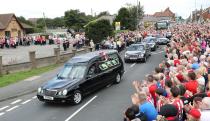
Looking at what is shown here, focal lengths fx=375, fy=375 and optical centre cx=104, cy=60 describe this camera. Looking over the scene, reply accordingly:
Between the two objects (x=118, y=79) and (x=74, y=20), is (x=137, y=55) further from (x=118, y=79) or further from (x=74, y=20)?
(x=74, y=20)

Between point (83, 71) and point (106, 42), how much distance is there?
70.7 ft

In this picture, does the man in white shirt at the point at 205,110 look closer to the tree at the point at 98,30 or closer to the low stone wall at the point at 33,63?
the low stone wall at the point at 33,63

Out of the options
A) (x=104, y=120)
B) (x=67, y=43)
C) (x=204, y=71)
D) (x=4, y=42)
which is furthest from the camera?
(x=4, y=42)

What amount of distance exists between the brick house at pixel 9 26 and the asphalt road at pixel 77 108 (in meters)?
46.1

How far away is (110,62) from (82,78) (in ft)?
11.1

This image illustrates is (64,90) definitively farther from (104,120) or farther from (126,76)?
(126,76)

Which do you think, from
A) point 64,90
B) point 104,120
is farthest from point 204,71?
point 64,90

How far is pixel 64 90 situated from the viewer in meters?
14.8

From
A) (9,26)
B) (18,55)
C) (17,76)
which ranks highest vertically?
(9,26)

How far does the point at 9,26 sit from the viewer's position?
209 feet

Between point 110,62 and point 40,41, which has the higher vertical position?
point 40,41

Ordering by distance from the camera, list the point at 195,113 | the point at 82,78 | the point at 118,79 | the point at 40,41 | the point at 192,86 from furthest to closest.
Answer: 1. the point at 40,41
2. the point at 118,79
3. the point at 82,78
4. the point at 192,86
5. the point at 195,113

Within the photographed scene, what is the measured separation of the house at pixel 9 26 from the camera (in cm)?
6191

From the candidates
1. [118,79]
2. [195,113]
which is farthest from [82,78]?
[195,113]
